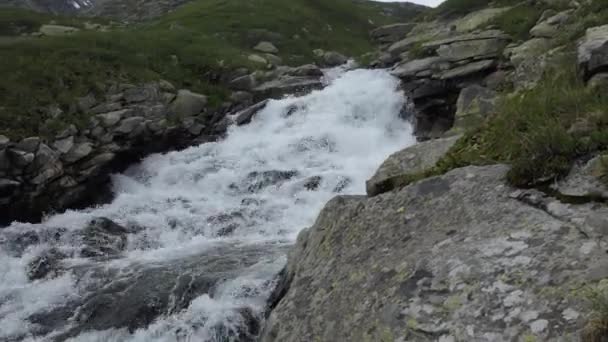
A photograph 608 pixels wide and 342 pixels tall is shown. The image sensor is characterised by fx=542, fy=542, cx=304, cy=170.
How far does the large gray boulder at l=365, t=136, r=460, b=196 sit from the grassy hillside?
17.7 meters

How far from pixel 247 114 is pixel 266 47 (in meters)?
19.3

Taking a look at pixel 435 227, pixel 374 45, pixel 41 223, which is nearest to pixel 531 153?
pixel 435 227

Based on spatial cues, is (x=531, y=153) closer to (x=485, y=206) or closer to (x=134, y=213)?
(x=485, y=206)

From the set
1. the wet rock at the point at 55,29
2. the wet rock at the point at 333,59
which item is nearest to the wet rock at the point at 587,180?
the wet rock at the point at 333,59

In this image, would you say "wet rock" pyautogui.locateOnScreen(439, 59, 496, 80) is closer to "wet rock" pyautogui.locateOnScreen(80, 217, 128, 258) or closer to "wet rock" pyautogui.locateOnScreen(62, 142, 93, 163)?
"wet rock" pyautogui.locateOnScreen(80, 217, 128, 258)

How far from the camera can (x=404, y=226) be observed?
25.6ft

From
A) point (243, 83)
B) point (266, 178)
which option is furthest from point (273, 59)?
point (266, 178)

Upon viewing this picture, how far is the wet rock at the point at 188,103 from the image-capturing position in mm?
29141

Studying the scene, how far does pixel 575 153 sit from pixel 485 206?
1.26 metres

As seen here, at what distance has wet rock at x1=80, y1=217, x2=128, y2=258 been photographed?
1820 cm

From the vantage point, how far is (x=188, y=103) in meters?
29.7

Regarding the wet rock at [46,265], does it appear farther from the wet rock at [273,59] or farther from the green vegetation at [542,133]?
the wet rock at [273,59]

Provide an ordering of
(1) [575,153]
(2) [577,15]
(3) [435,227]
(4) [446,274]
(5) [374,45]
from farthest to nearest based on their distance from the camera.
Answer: (5) [374,45], (2) [577,15], (3) [435,227], (1) [575,153], (4) [446,274]

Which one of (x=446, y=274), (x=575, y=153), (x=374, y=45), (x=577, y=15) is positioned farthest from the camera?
(x=374, y=45)
